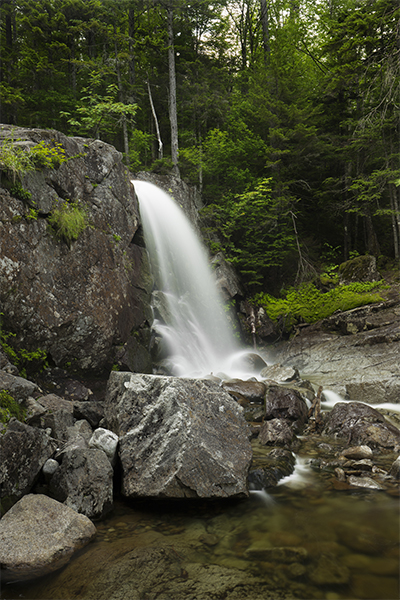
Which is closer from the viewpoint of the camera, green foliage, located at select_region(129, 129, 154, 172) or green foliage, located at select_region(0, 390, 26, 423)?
green foliage, located at select_region(0, 390, 26, 423)

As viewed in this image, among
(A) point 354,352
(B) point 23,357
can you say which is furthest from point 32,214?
(A) point 354,352

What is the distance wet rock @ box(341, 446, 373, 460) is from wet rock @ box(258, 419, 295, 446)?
36.6 inches

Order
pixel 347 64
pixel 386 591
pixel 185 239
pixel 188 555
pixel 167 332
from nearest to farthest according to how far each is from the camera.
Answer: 1. pixel 386 591
2. pixel 188 555
3. pixel 167 332
4. pixel 347 64
5. pixel 185 239

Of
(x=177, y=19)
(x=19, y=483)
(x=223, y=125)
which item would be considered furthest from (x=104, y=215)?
(x=177, y=19)

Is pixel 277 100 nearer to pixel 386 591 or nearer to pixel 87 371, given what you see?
pixel 87 371

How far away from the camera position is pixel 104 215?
28.2 ft

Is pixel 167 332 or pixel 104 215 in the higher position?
pixel 104 215

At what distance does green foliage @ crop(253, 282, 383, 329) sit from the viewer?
12.9 metres

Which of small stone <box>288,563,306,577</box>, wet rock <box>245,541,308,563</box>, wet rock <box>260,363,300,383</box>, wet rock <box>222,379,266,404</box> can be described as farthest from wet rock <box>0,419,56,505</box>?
wet rock <box>260,363,300,383</box>

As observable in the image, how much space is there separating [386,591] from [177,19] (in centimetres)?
2455

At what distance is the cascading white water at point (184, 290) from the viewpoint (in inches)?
434

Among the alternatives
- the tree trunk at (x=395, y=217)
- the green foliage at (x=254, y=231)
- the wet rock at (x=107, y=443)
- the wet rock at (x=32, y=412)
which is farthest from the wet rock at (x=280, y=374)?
the tree trunk at (x=395, y=217)

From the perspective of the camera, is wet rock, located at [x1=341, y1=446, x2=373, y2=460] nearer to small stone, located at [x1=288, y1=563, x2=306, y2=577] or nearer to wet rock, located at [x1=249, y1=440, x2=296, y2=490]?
wet rock, located at [x1=249, y1=440, x2=296, y2=490]

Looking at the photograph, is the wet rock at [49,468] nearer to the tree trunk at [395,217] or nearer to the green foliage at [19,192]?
the green foliage at [19,192]
